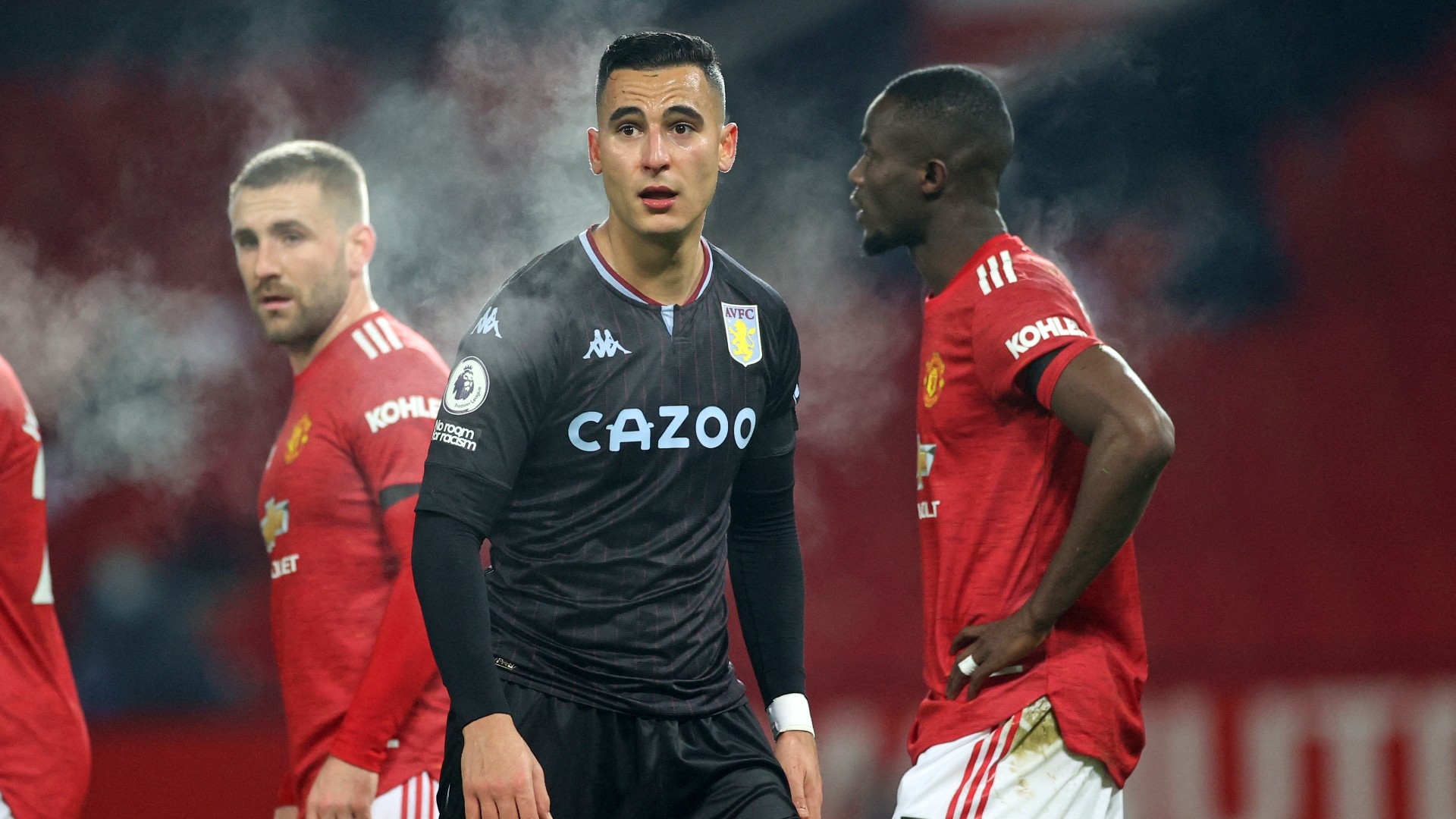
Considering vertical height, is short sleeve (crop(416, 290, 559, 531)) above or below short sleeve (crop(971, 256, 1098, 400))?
below

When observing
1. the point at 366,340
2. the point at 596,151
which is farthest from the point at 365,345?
the point at 596,151

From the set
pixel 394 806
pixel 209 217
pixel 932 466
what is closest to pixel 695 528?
pixel 932 466

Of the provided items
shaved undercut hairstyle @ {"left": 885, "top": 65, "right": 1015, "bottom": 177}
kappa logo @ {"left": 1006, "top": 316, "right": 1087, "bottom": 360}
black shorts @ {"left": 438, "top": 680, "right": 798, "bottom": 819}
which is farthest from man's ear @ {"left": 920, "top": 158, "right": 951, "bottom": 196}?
black shorts @ {"left": 438, "top": 680, "right": 798, "bottom": 819}

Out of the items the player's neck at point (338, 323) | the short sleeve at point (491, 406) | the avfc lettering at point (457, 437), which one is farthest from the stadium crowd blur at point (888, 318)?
the avfc lettering at point (457, 437)

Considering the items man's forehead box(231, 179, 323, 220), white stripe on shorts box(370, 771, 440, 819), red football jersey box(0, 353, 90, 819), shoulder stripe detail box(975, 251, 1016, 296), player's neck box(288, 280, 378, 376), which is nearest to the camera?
shoulder stripe detail box(975, 251, 1016, 296)

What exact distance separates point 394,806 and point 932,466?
119 centimetres

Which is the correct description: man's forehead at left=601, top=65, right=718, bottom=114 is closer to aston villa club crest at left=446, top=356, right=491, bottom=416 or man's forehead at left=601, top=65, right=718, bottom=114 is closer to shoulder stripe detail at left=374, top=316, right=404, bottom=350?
aston villa club crest at left=446, top=356, right=491, bottom=416

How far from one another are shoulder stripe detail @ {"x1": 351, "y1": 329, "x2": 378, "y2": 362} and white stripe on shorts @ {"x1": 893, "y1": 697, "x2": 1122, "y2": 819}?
4.61ft

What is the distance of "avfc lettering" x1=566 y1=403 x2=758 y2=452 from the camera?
2018 millimetres

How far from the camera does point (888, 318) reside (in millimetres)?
5156

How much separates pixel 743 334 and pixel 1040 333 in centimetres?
53

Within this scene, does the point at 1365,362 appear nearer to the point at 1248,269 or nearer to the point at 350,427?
the point at 1248,269

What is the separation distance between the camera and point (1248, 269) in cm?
515

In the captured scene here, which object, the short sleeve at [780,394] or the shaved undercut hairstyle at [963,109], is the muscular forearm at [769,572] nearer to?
the short sleeve at [780,394]
